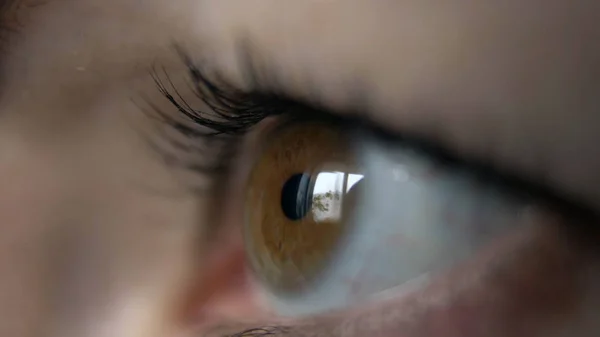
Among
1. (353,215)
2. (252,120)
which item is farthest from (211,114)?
(353,215)

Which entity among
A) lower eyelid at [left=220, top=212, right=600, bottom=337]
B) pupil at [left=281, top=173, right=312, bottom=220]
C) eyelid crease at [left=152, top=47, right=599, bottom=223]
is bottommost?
lower eyelid at [left=220, top=212, right=600, bottom=337]

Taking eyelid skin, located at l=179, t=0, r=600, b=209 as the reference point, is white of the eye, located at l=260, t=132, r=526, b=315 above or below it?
below

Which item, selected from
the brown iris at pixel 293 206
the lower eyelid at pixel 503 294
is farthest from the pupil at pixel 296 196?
the lower eyelid at pixel 503 294

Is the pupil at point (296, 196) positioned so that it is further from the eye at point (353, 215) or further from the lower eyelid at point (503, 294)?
the lower eyelid at point (503, 294)

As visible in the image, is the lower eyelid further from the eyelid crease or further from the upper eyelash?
the upper eyelash

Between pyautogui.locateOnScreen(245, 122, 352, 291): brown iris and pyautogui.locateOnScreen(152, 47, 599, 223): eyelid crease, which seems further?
pyautogui.locateOnScreen(245, 122, 352, 291): brown iris

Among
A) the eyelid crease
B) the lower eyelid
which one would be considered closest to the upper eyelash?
the eyelid crease
